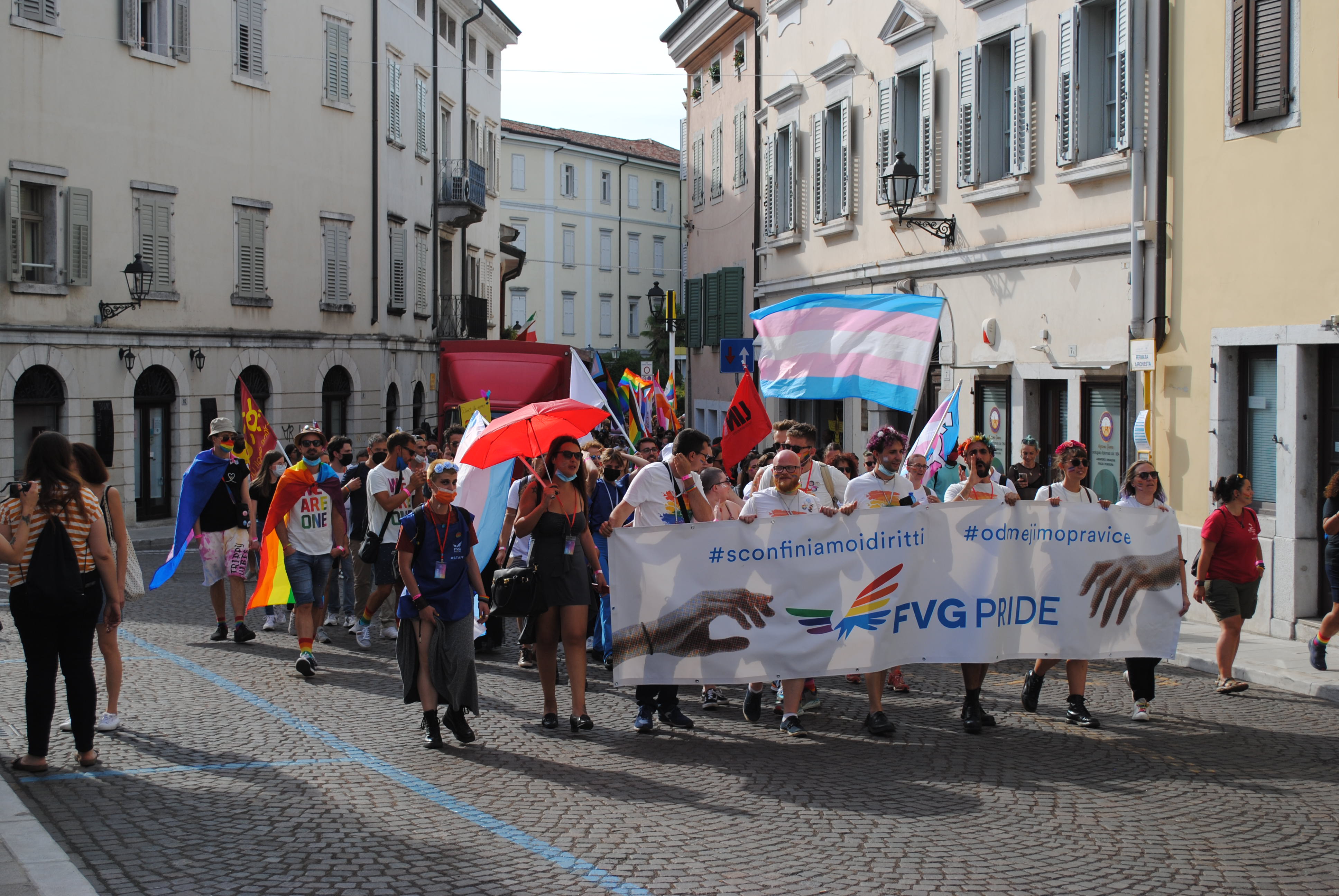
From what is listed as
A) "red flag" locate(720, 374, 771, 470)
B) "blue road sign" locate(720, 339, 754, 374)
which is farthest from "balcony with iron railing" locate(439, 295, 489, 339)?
"red flag" locate(720, 374, 771, 470)

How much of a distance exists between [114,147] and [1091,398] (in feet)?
59.1

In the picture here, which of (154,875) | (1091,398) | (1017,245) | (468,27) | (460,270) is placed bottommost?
(154,875)

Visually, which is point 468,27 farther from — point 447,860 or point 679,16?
point 447,860

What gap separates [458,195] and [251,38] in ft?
35.1

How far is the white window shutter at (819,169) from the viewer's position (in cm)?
2300

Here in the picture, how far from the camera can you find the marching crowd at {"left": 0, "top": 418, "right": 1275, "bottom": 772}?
24.9ft

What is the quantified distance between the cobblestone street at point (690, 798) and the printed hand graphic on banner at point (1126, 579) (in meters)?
0.74

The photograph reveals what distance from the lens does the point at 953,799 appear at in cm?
701

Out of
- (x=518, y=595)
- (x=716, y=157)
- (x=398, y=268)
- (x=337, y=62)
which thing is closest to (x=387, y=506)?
(x=518, y=595)

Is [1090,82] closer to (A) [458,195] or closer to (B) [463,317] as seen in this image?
(A) [458,195]

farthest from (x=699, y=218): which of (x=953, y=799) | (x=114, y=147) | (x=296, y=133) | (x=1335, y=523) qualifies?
(x=953, y=799)

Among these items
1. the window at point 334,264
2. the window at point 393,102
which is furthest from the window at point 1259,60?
the window at point 393,102

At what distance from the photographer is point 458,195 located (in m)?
39.1

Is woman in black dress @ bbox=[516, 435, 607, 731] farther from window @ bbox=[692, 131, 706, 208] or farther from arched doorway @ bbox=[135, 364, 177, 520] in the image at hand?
window @ bbox=[692, 131, 706, 208]
